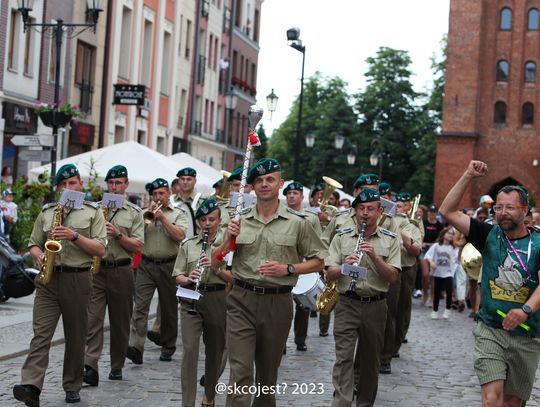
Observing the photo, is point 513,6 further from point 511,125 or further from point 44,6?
point 44,6

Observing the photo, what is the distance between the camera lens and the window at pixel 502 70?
61875 mm

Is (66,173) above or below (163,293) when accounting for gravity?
above

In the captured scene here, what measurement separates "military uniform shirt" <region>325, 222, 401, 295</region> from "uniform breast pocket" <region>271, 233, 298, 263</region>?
1.68m

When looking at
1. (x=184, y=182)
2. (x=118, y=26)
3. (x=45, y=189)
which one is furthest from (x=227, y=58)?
(x=184, y=182)

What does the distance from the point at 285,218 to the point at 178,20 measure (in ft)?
133

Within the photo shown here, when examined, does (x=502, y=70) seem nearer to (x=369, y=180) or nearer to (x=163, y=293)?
(x=163, y=293)

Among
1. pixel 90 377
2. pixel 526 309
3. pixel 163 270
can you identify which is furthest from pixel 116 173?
pixel 526 309

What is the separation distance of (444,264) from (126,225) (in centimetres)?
1160

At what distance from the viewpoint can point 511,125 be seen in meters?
61.7

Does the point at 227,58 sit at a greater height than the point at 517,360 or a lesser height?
greater

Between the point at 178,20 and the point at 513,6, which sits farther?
the point at 513,6

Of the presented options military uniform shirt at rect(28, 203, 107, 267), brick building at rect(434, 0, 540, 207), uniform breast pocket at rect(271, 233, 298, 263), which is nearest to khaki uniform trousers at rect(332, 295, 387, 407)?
uniform breast pocket at rect(271, 233, 298, 263)

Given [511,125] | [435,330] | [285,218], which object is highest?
[511,125]

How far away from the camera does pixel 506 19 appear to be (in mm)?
61844
